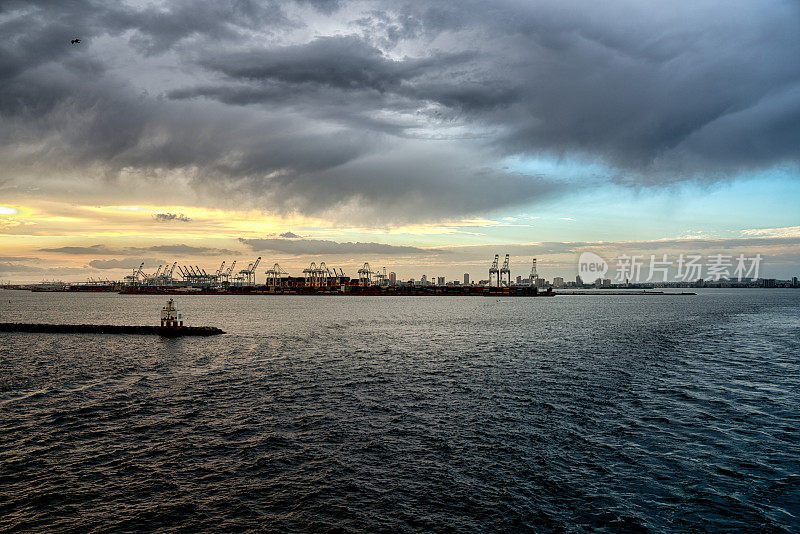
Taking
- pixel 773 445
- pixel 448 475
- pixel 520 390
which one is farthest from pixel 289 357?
pixel 773 445

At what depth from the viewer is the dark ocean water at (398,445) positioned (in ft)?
68.2

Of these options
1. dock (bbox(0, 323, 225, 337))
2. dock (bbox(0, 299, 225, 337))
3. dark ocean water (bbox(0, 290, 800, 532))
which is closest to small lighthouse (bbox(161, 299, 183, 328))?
dock (bbox(0, 299, 225, 337))

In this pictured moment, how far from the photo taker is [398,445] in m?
29.1

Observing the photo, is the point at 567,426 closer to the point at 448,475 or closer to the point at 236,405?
the point at 448,475

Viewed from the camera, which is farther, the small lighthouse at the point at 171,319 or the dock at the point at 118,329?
the small lighthouse at the point at 171,319

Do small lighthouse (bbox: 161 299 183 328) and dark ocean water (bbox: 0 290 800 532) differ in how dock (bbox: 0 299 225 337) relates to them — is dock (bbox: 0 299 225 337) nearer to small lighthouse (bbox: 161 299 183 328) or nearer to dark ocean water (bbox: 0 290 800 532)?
small lighthouse (bbox: 161 299 183 328)

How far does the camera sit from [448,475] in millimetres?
24656

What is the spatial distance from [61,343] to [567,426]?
84.1 meters

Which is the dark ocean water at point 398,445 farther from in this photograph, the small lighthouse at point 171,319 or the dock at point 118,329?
the small lighthouse at point 171,319

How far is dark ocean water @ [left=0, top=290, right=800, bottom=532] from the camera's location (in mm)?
20797

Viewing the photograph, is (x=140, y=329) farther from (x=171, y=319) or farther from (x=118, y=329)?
(x=171, y=319)

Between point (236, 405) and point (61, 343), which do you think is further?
point (61, 343)

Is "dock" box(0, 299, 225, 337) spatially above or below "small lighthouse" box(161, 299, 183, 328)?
below

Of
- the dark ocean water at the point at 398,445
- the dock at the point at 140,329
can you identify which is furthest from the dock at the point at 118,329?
the dark ocean water at the point at 398,445
